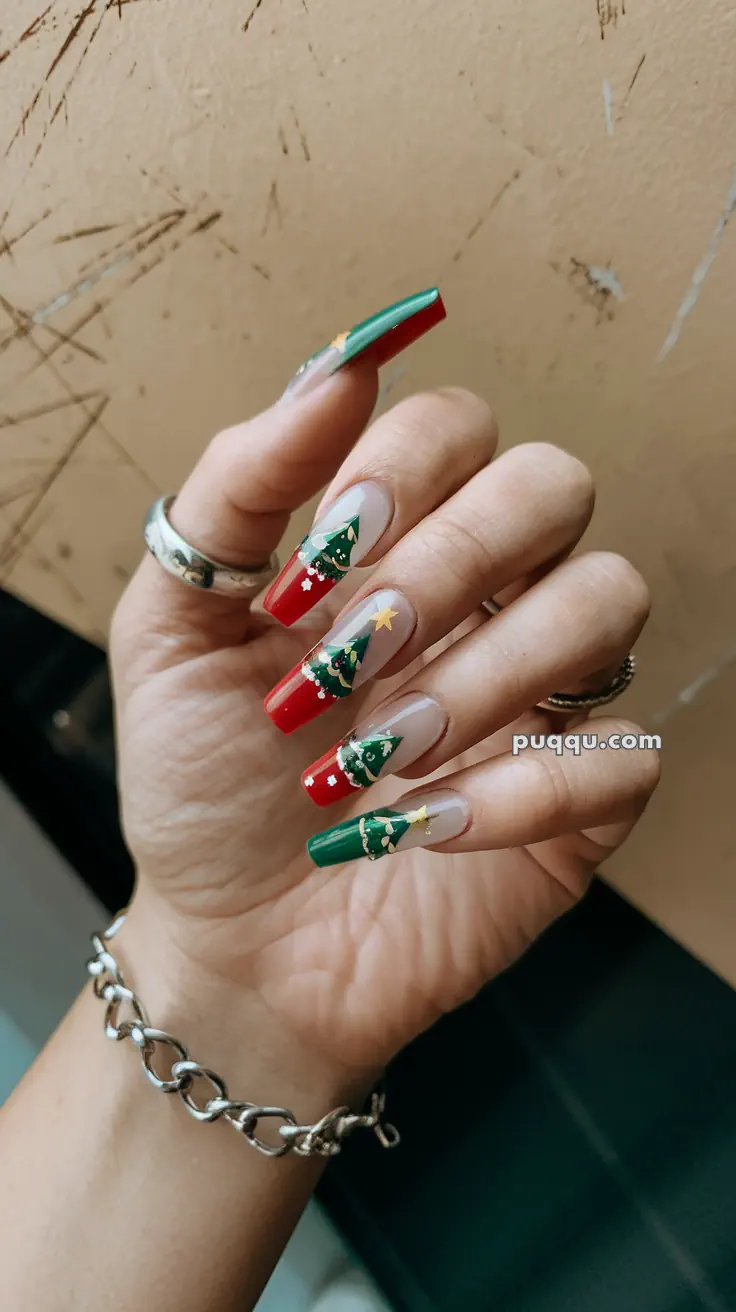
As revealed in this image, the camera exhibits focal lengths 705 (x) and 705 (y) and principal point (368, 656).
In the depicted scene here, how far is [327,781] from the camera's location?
396 mm

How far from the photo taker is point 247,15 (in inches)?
16.1

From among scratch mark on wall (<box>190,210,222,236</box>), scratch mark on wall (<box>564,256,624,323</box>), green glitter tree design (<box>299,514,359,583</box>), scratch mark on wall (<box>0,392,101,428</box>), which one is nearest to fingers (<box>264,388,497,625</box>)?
green glitter tree design (<box>299,514,359,583</box>)

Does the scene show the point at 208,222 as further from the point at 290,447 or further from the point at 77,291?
the point at 290,447

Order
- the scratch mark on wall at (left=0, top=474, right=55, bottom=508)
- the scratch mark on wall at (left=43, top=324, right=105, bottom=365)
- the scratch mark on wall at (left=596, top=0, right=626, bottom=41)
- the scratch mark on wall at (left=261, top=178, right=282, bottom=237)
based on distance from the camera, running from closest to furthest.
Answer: the scratch mark on wall at (left=596, top=0, right=626, bottom=41) → the scratch mark on wall at (left=261, top=178, right=282, bottom=237) → the scratch mark on wall at (left=43, top=324, right=105, bottom=365) → the scratch mark on wall at (left=0, top=474, right=55, bottom=508)

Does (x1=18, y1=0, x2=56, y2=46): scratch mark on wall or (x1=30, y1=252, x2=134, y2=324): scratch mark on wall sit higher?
A: (x1=18, y1=0, x2=56, y2=46): scratch mark on wall

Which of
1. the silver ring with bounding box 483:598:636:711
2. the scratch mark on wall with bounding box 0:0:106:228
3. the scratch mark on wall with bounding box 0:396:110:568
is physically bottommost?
the silver ring with bounding box 483:598:636:711

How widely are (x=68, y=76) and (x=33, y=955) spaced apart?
3.12 ft

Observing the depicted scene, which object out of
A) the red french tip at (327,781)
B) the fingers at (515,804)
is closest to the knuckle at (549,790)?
the fingers at (515,804)

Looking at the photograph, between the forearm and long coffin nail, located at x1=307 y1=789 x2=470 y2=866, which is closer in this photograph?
long coffin nail, located at x1=307 y1=789 x2=470 y2=866

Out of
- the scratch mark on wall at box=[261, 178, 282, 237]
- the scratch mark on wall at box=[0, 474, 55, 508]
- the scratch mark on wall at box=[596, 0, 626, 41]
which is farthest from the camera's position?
the scratch mark on wall at box=[0, 474, 55, 508]

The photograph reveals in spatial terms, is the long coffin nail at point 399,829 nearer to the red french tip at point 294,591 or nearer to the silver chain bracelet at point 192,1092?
the red french tip at point 294,591

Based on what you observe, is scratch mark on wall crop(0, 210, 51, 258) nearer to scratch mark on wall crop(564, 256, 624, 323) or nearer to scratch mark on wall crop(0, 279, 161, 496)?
scratch mark on wall crop(0, 279, 161, 496)

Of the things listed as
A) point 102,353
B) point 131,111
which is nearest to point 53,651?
point 102,353

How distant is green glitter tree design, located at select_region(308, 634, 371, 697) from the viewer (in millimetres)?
373
